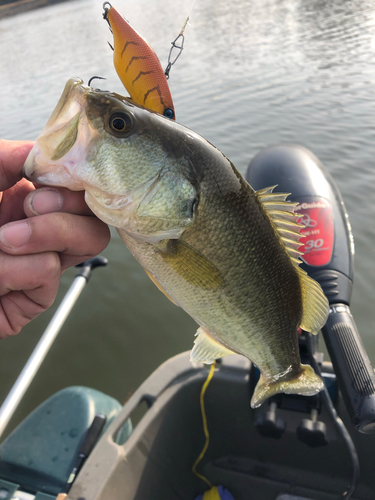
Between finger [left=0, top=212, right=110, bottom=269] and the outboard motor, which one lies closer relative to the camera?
finger [left=0, top=212, right=110, bottom=269]

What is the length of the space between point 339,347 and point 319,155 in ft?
20.1

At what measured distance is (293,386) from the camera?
177 cm

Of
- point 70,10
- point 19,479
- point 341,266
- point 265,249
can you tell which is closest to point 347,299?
point 341,266


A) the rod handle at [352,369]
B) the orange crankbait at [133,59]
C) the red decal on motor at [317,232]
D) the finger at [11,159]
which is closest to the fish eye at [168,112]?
the orange crankbait at [133,59]

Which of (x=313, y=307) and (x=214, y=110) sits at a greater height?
(x=313, y=307)

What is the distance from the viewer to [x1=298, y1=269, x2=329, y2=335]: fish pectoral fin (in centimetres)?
170

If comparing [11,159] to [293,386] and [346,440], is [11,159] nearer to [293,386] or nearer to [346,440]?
[293,386]

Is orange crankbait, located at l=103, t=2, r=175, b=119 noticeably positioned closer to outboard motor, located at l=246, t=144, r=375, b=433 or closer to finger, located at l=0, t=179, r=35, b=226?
finger, located at l=0, t=179, r=35, b=226

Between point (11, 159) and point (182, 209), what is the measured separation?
84cm

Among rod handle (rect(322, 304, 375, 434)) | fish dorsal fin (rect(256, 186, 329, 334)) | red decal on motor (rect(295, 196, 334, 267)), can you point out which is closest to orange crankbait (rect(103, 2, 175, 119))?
fish dorsal fin (rect(256, 186, 329, 334))

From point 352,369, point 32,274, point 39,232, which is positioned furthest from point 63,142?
point 352,369

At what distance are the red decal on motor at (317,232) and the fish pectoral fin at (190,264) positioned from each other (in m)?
1.83

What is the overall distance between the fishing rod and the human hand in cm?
174

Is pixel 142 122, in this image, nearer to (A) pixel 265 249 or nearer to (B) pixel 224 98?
(A) pixel 265 249
